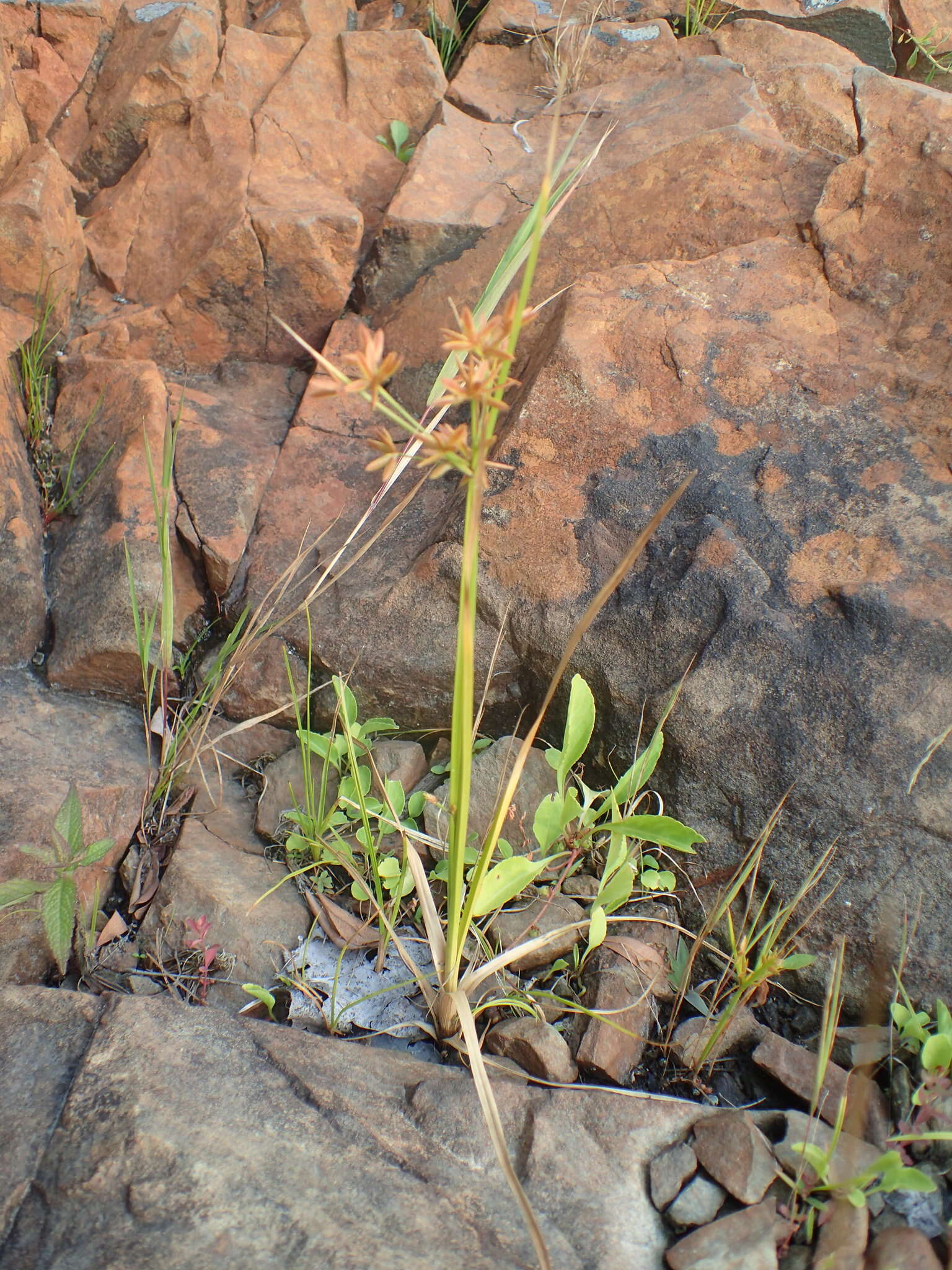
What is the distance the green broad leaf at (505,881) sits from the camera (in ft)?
4.42

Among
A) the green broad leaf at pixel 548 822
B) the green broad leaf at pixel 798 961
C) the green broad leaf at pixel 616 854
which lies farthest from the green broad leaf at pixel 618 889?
the green broad leaf at pixel 798 961

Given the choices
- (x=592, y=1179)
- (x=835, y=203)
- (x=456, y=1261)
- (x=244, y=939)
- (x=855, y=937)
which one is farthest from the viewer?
(x=835, y=203)

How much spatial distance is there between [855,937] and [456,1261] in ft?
2.78

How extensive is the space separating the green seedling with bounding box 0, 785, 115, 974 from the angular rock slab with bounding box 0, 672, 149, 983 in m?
0.05

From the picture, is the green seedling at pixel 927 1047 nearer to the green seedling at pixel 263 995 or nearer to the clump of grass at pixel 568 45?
the green seedling at pixel 263 995

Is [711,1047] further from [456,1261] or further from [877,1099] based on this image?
[456,1261]

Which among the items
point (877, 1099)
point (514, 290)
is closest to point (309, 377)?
point (514, 290)

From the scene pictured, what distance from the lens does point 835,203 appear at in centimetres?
229

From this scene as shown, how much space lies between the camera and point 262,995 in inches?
61.2

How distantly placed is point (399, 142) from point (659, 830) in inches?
102

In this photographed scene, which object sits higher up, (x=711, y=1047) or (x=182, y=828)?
(x=711, y=1047)

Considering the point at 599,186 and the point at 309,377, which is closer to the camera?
the point at 599,186

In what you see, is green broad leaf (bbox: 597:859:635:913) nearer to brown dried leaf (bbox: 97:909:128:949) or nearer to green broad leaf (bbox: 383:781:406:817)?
green broad leaf (bbox: 383:781:406:817)

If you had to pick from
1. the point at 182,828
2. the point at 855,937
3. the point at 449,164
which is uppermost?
the point at 449,164
